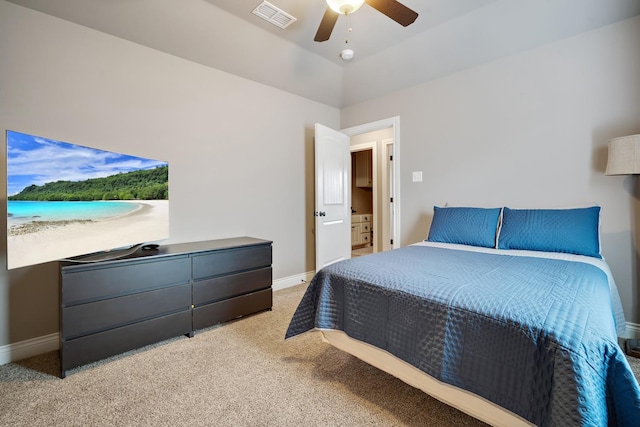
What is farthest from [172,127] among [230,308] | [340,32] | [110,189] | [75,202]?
[340,32]

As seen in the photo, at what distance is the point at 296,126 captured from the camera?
3.71 meters

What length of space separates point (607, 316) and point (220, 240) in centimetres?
281

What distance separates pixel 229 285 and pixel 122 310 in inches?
31.1

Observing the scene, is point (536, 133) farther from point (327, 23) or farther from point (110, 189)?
point (110, 189)

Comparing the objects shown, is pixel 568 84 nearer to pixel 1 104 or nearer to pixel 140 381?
pixel 140 381

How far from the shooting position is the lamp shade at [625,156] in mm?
1906

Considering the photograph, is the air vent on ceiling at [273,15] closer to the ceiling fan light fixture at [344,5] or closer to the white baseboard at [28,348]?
the ceiling fan light fixture at [344,5]

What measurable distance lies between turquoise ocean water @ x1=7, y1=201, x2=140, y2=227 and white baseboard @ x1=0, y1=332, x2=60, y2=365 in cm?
103

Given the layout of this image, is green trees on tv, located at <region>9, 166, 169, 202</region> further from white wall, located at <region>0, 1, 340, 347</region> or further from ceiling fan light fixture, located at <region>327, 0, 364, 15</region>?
ceiling fan light fixture, located at <region>327, 0, 364, 15</region>

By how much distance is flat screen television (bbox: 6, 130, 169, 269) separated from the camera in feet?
5.31

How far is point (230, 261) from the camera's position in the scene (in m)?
2.54

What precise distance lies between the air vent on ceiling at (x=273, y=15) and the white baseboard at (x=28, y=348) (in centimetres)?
304

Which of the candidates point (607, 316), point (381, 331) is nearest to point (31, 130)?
point (381, 331)

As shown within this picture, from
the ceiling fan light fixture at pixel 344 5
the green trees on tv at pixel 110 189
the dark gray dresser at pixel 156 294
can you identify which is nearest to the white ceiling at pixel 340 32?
the ceiling fan light fixture at pixel 344 5
